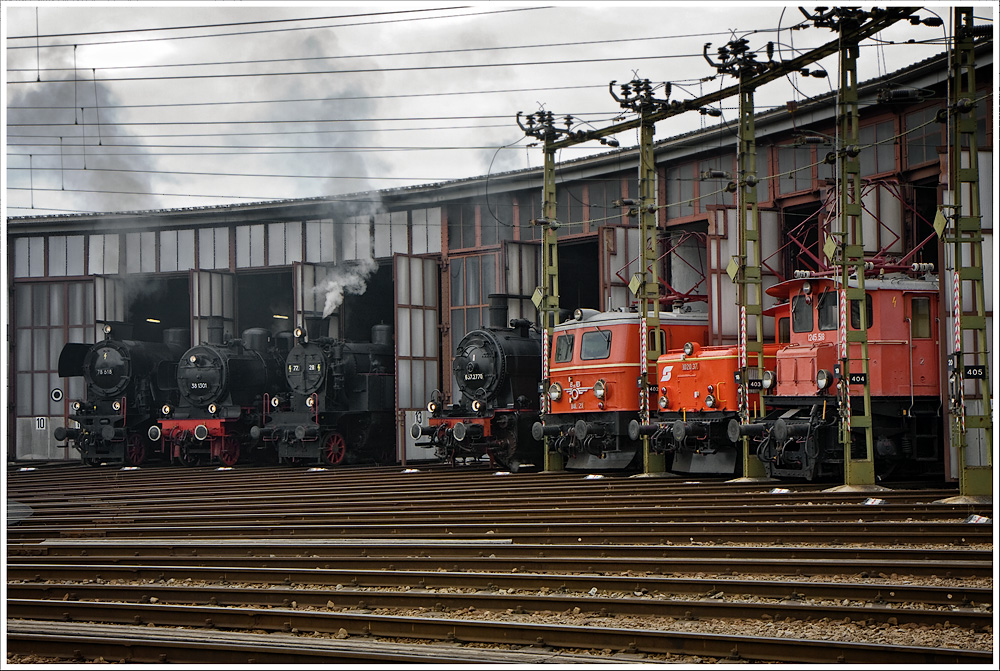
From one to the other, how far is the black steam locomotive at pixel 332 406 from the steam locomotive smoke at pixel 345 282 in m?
1.81

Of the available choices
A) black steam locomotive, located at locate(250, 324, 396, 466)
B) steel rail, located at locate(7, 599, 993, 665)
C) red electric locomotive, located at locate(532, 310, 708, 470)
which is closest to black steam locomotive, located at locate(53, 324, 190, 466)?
black steam locomotive, located at locate(250, 324, 396, 466)

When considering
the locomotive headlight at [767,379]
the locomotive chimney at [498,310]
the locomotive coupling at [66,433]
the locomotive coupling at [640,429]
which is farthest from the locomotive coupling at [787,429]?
the locomotive coupling at [66,433]

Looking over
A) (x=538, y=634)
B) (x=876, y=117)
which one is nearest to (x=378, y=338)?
(x=876, y=117)

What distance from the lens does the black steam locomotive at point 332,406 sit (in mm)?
27766

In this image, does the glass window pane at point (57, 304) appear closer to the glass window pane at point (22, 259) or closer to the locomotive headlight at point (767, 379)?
the glass window pane at point (22, 259)

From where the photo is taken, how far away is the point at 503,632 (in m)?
7.81

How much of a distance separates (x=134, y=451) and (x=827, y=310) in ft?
67.4

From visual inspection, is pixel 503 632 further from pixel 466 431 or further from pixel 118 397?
pixel 118 397

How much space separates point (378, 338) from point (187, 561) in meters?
19.1

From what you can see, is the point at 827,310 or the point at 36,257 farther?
the point at 36,257

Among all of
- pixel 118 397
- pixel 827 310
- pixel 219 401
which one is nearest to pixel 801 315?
pixel 827 310

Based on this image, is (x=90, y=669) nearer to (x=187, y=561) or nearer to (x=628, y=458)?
(x=187, y=561)

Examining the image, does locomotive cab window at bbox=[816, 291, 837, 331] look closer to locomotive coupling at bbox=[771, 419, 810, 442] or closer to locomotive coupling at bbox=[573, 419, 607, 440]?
locomotive coupling at bbox=[771, 419, 810, 442]

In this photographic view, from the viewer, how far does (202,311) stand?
32938mm
